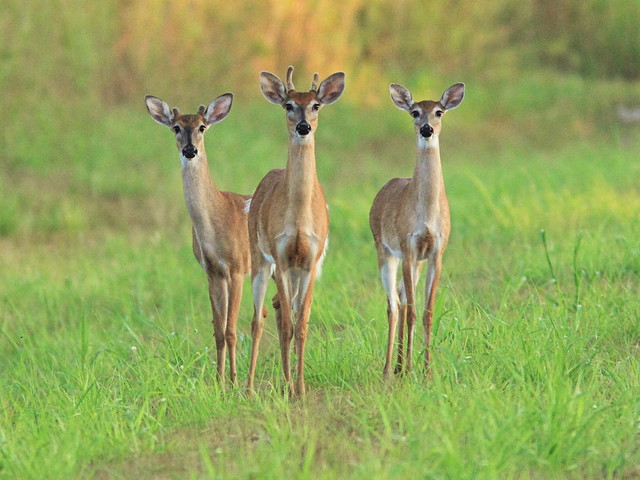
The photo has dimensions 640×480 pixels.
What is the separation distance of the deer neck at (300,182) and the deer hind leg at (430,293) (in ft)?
2.03

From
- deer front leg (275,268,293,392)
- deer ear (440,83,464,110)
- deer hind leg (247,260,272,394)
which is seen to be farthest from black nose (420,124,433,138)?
deer hind leg (247,260,272,394)

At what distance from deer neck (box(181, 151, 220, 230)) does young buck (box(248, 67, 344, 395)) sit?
450 mm

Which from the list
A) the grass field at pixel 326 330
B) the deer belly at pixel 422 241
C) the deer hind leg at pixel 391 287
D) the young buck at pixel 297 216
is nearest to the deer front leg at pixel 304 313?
the young buck at pixel 297 216

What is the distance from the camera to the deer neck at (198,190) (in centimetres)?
568

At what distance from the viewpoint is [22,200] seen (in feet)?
36.8

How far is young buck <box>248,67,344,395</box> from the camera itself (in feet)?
16.5

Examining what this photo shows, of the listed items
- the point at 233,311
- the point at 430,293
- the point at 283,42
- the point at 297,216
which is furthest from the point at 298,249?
the point at 283,42

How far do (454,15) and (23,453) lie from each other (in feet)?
49.6

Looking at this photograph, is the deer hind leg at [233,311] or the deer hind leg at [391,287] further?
the deer hind leg at [233,311]

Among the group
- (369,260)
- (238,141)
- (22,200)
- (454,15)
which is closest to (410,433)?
(369,260)

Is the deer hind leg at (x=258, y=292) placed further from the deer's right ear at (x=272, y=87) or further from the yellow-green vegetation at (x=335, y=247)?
the deer's right ear at (x=272, y=87)

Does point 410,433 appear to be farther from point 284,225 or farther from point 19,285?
point 19,285

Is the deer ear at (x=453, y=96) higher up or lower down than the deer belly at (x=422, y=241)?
higher up

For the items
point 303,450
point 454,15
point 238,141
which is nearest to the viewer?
point 303,450
